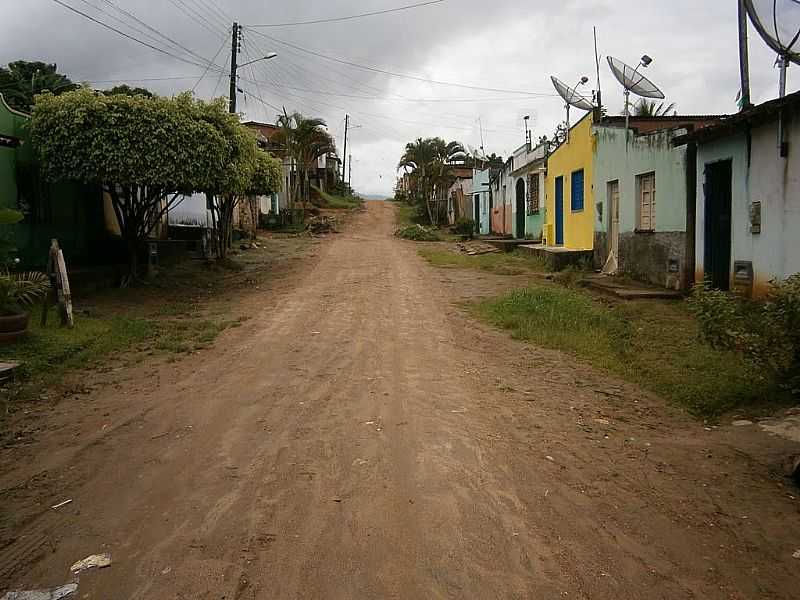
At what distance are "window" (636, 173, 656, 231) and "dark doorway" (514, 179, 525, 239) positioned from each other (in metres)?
13.1

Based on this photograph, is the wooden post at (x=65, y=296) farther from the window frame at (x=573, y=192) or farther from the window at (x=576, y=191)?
the window at (x=576, y=191)

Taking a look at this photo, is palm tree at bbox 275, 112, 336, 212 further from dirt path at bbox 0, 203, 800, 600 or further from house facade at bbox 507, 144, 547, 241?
dirt path at bbox 0, 203, 800, 600

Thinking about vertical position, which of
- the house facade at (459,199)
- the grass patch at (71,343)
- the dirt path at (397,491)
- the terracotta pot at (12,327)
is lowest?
the dirt path at (397,491)

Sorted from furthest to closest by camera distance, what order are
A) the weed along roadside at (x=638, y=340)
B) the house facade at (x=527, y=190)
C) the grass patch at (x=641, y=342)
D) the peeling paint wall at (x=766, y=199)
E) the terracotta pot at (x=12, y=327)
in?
Result: the house facade at (x=527, y=190), the peeling paint wall at (x=766, y=199), the terracotta pot at (x=12, y=327), the grass patch at (x=641, y=342), the weed along roadside at (x=638, y=340)

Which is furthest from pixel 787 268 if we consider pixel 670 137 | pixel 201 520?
pixel 201 520

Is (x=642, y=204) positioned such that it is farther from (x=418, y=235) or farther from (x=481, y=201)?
(x=481, y=201)

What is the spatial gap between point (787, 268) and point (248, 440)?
726 centimetres

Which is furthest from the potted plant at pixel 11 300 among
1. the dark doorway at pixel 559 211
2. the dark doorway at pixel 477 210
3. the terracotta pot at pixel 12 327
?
the dark doorway at pixel 477 210

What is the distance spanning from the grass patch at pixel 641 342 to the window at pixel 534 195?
1216 cm

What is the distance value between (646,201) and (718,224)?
304 cm

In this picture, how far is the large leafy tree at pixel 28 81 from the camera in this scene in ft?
67.4

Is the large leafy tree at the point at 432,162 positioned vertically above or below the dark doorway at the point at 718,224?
above

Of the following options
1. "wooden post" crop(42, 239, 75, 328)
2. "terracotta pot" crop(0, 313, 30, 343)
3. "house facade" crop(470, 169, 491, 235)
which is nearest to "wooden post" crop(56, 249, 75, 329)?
"wooden post" crop(42, 239, 75, 328)

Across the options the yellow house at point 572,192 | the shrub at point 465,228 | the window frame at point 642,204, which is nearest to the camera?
the window frame at point 642,204
